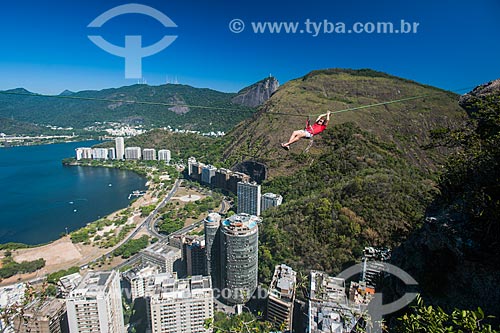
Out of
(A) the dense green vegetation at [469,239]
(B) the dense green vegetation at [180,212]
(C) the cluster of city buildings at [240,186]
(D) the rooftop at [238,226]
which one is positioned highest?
(A) the dense green vegetation at [469,239]

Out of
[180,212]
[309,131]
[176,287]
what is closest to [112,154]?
[180,212]

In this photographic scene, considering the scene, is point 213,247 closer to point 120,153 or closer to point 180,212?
point 180,212

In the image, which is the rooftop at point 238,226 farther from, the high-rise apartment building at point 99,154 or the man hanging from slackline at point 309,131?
the high-rise apartment building at point 99,154

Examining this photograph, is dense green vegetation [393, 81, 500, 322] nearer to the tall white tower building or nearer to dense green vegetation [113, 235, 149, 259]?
the tall white tower building

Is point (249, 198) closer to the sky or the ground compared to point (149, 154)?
closer to the ground

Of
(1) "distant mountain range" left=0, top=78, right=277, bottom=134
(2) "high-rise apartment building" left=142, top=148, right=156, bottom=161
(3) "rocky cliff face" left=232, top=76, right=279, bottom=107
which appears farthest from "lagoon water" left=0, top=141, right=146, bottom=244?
(3) "rocky cliff face" left=232, top=76, right=279, bottom=107

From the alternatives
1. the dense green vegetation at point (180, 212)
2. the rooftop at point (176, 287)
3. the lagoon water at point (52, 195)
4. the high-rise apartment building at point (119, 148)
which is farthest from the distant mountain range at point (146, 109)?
the rooftop at point (176, 287)
